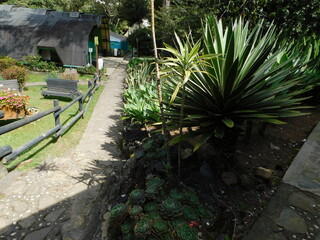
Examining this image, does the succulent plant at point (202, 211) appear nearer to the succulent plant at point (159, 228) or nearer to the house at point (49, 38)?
the succulent plant at point (159, 228)

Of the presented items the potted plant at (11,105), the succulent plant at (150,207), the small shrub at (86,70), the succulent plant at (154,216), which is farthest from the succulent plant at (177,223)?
the small shrub at (86,70)

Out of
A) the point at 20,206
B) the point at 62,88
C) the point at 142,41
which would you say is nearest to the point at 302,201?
the point at 20,206

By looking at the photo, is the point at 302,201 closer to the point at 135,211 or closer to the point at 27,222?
the point at 135,211

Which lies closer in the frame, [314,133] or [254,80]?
[254,80]

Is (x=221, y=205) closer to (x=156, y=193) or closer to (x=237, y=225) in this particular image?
(x=237, y=225)

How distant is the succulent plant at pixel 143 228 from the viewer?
68.0 inches

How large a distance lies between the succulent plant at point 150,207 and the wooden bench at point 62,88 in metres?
8.21

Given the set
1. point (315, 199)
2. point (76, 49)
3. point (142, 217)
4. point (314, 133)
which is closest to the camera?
point (142, 217)

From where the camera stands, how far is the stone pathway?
5.93 ft

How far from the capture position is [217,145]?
228 centimetres

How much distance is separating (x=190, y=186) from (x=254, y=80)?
4.53ft

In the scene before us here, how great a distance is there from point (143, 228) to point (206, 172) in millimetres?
1001

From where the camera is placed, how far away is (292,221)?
1.94 meters

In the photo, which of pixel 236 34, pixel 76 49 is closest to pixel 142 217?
pixel 236 34
